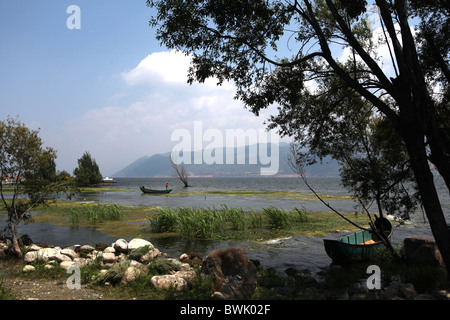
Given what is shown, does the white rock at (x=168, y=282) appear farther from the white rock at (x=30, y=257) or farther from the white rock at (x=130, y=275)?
the white rock at (x=30, y=257)

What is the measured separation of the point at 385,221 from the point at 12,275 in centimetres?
1740

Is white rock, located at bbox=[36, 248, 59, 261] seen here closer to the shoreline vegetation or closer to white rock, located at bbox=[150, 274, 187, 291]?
the shoreline vegetation

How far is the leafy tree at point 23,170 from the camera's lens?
13.0 metres

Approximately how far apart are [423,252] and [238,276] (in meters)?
7.77

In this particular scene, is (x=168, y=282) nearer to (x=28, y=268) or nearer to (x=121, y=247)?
(x=28, y=268)

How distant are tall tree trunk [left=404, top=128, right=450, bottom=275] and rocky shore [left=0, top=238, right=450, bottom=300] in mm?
1354

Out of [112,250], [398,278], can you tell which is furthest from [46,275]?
[398,278]

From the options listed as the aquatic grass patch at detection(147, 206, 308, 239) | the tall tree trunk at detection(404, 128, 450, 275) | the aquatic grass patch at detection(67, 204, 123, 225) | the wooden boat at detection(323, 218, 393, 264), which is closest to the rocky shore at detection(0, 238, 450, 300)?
the wooden boat at detection(323, 218, 393, 264)

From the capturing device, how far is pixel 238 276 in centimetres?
848

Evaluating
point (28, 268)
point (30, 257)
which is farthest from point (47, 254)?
point (28, 268)

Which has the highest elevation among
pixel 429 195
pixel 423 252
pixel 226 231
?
pixel 429 195
